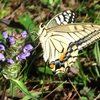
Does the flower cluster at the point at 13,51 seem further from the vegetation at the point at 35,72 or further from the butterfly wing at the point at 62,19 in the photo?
the butterfly wing at the point at 62,19

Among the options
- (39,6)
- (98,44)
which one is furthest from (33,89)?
(39,6)

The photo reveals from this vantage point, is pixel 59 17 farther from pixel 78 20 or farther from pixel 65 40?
pixel 78 20

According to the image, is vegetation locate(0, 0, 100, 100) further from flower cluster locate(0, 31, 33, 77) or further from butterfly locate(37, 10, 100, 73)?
butterfly locate(37, 10, 100, 73)

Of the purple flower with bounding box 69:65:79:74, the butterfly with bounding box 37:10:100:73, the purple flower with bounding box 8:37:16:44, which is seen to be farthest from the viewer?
the purple flower with bounding box 69:65:79:74

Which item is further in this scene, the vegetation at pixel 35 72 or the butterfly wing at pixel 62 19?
the butterfly wing at pixel 62 19

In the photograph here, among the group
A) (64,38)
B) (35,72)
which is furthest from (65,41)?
(35,72)

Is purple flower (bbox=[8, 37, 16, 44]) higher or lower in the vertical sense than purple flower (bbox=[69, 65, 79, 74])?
higher

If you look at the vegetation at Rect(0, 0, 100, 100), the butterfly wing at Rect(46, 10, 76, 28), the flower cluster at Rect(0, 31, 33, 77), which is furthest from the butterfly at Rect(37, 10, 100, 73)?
the flower cluster at Rect(0, 31, 33, 77)

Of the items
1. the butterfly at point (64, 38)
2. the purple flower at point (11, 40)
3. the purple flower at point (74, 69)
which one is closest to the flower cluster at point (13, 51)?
the purple flower at point (11, 40)
